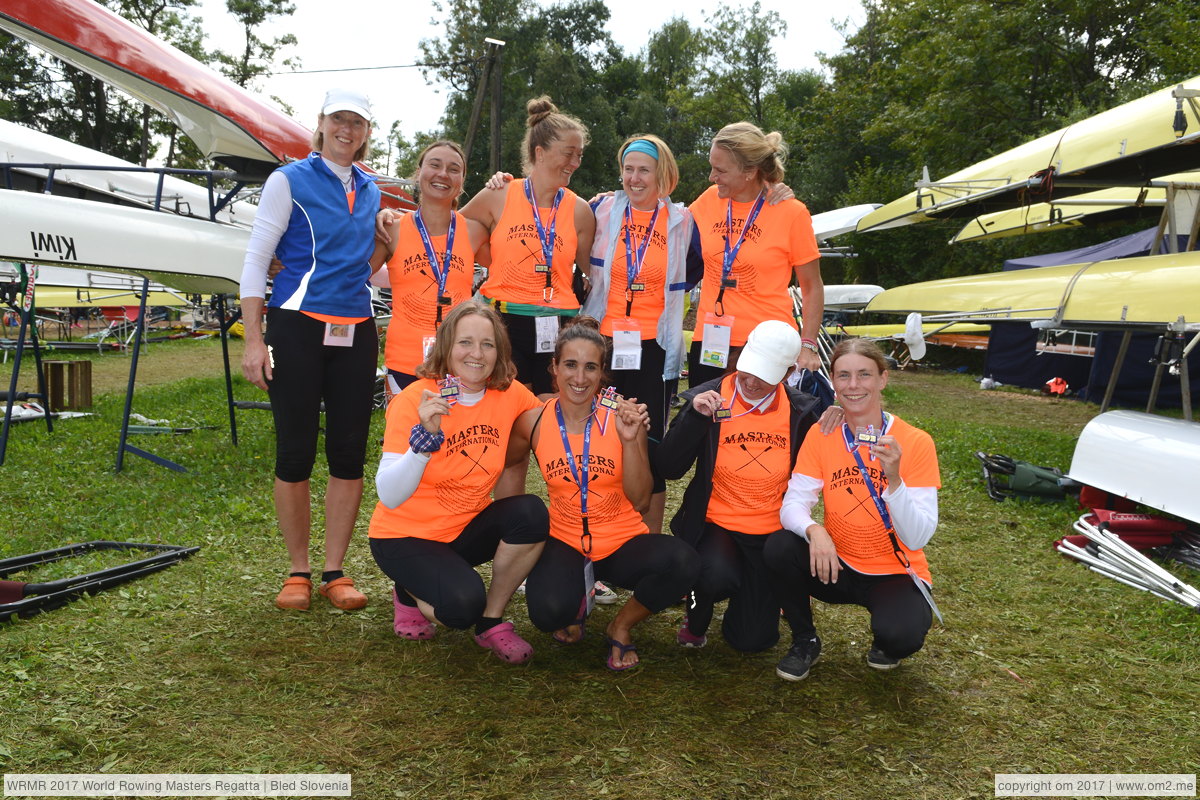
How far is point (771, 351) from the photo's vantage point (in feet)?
9.98

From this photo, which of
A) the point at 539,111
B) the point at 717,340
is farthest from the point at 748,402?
the point at 539,111

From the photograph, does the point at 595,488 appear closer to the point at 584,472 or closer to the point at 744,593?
the point at 584,472

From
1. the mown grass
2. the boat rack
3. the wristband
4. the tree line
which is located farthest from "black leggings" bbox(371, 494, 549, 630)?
the tree line

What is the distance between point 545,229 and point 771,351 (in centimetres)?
124

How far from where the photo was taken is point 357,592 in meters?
3.67

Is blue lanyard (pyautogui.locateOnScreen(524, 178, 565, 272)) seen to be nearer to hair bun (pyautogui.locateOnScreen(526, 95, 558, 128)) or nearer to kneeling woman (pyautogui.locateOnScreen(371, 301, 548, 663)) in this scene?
hair bun (pyautogui.locateOnScreen(526, 95, 558, 128))

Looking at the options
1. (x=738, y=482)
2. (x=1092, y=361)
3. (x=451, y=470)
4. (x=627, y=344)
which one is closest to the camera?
(x=451, y=470)

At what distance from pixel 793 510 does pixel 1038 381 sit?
1354cm

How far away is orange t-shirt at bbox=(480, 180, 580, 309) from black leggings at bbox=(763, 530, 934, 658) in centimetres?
145

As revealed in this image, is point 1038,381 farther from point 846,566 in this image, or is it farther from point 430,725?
point 430,725

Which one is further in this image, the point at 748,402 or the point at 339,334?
the point at 339,334

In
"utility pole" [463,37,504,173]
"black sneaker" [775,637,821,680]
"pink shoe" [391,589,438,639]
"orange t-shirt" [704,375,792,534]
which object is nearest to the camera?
"black sneaker" [775,637,821,680]

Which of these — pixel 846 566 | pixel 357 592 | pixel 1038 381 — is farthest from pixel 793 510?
pixel 1038 381

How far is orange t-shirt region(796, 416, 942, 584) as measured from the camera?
9.84 feet
